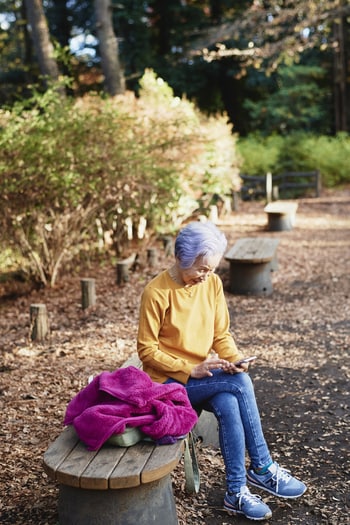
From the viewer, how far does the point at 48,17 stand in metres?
24.8

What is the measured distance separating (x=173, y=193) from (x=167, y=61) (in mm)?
14894

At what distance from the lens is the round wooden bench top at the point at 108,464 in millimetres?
2553

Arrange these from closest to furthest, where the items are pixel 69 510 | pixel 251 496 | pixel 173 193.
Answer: pixel 69 510
pixel 251 496
pixel 173 193

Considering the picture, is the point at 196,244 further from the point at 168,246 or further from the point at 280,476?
the point at 168,246

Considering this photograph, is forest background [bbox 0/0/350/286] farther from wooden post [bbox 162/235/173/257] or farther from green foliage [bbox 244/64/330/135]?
wooden post [bbox 162/235/173/257]

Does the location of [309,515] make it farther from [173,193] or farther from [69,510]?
[173,193]

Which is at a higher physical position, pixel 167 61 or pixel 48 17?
pixel 48 17

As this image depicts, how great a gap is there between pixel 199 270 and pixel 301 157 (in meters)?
19.6

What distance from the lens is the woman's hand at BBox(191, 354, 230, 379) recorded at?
3.32 meters

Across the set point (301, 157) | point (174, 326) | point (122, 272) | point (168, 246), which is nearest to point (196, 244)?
point (174, 326)

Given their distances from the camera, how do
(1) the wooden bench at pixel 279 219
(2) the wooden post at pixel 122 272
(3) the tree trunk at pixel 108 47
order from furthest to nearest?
1. (3) the tree trunk at pixel 108 47
2. (1) the wooden bench at pixel 279 219
3. (2) the wooden post at pixel 122 272

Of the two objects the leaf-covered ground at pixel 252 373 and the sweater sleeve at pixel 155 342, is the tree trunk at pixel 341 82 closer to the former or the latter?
the leaf-covered ground at pixel 252 373

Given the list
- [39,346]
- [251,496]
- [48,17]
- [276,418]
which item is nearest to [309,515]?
[251,496]

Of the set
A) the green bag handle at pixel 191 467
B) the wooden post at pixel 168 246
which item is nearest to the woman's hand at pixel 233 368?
the green bag handle at pixel 191 467
